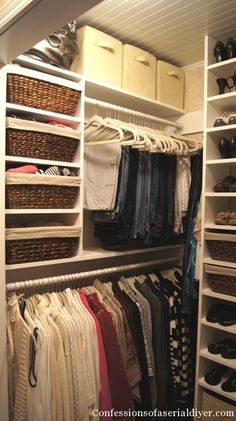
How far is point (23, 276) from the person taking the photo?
1.77m

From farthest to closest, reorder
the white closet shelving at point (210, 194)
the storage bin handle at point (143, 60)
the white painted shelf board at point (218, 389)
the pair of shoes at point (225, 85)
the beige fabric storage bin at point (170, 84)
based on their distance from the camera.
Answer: the beige fabric storage bin at point (170, 84)
the storage bin handle at point (143, 60)
the pair of shoes at point (225, 85)
the white closet shelving at point (210, 194)
the white painted shelf board at point (218, 389)

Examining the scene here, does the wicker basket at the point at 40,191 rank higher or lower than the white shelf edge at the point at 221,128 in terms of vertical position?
lower

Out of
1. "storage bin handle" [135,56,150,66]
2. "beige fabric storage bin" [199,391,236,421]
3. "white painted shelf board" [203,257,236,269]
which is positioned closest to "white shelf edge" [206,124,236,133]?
"storage bin handle" [135,56,150,66]

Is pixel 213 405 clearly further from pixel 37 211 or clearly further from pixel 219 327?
pixel 37 211

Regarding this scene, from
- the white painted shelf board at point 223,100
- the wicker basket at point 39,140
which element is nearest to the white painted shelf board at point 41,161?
the wicker basket at point 39,140

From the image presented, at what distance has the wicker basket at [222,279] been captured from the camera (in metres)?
1.71

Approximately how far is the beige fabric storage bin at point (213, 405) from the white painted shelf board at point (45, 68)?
188 cm

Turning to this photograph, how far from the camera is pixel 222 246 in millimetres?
1739

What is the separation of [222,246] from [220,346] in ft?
1.96

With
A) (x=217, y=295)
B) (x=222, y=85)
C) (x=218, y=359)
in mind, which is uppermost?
(x=222, y=85)

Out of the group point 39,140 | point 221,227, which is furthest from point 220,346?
point 39,140

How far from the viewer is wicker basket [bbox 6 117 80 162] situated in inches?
56.2

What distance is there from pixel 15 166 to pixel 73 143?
0.32 m

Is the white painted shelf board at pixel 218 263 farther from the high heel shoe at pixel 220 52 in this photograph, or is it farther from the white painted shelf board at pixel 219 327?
the high heel shoe at pixel 220 52
